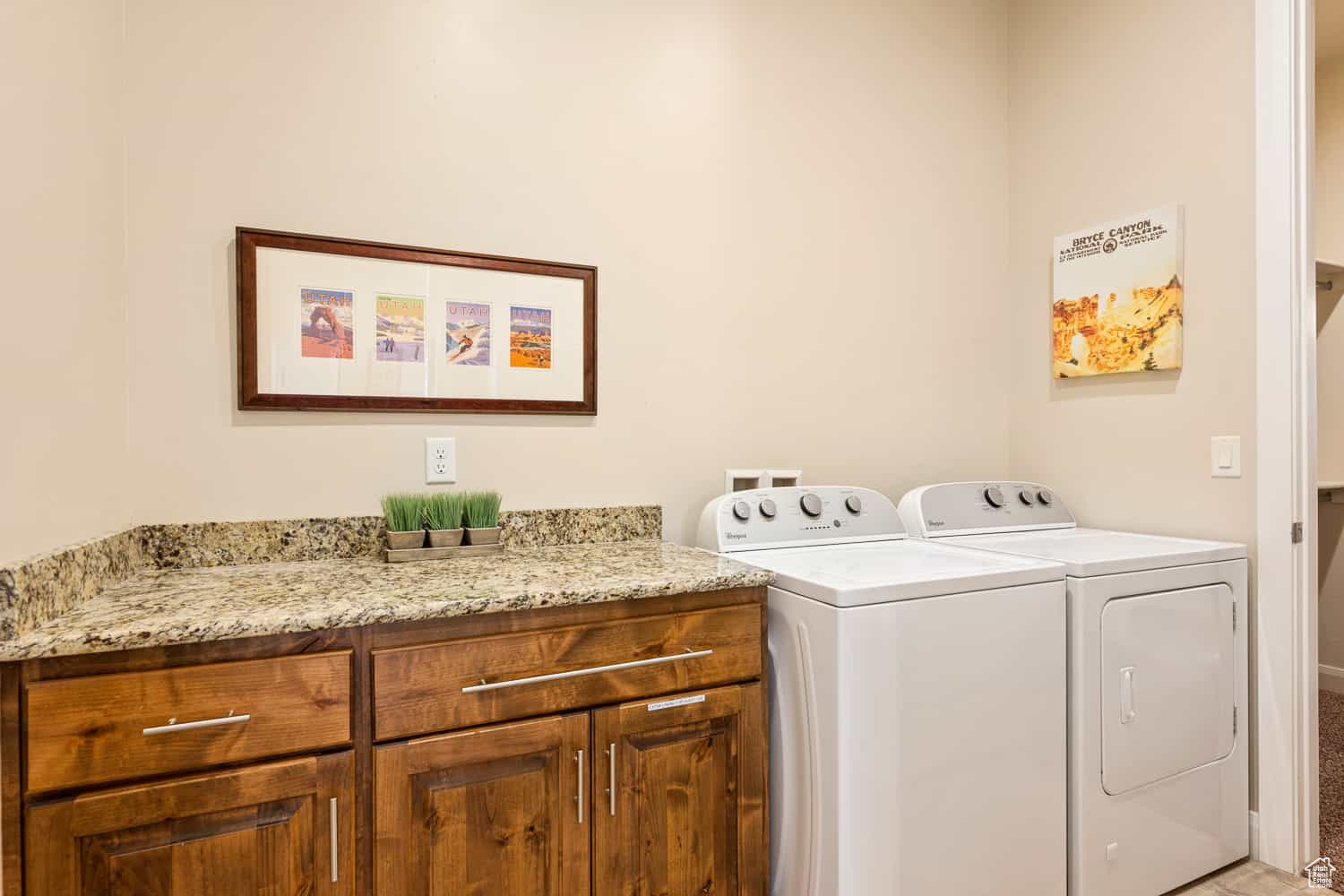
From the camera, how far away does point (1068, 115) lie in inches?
96.0

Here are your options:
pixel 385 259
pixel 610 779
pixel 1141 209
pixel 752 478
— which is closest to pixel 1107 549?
pixel 752 478

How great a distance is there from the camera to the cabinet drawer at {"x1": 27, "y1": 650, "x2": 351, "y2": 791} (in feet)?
3.23

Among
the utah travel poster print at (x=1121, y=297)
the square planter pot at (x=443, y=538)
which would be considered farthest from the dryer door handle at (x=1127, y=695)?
the square planter pot at (x=443, y=538)

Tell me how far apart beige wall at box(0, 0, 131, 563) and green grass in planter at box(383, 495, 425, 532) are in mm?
530

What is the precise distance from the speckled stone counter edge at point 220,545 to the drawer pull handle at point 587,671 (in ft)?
1.97

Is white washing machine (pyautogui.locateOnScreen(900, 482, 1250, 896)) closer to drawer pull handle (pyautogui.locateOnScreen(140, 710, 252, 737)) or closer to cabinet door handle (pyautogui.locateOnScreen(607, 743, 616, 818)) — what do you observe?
cabinet door handle (pyautogui.locateOnScreen(607, 743, 616, 818))

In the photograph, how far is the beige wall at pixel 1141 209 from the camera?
1956 mm

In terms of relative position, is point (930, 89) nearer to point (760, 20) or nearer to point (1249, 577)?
point (760, 20)

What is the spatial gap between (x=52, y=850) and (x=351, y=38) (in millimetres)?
1741

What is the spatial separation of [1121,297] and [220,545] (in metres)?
2.65

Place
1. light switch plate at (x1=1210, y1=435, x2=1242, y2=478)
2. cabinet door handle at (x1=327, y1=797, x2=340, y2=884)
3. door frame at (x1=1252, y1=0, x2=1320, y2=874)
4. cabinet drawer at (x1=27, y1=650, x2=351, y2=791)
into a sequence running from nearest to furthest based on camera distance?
cabinet drawer at (x1=27, y1=650, x2=351, y2=791) < cabinet door handle at (x1=327, y1=797, x2=340, y2=884) < door frame at (x1=1252, y1=0, x2=1320, y2=874) < light switch plate at (x1=1210, y1=435, x2=1242, y2=478)

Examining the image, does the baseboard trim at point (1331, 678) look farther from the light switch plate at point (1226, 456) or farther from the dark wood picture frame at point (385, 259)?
the dark wood picture frame at point (385, 259)

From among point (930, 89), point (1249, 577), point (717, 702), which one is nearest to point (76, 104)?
point (717, 702)

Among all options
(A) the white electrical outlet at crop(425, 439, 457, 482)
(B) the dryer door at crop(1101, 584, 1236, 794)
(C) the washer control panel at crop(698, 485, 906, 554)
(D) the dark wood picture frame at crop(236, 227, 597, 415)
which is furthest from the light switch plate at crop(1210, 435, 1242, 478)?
(A) the white electrical outlet at crop(425, 439, 457, 482)
